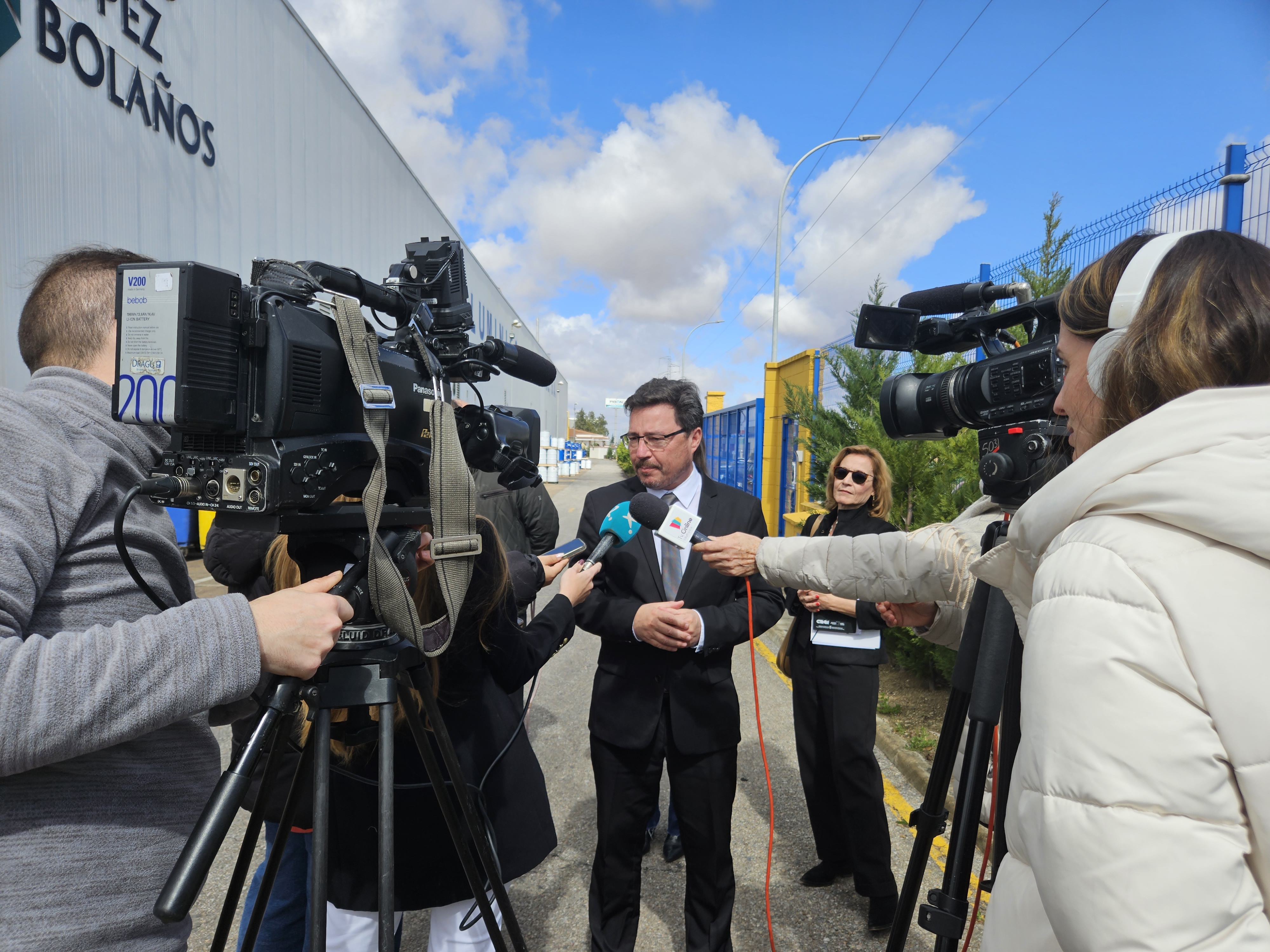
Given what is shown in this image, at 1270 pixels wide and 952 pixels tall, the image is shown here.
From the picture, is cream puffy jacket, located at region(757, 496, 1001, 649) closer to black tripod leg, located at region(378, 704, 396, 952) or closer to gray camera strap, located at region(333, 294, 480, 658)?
gray camera strap, located at region(333, 294, 480, 658)

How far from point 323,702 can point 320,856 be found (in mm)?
225

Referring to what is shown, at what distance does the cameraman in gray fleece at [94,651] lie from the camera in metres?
0.90

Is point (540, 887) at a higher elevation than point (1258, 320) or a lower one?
lower

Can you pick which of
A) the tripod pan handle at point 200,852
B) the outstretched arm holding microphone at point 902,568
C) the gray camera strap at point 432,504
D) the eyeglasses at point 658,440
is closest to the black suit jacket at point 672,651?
the eyeglasses at point 658,440

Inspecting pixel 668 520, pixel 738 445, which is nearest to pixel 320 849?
pixel 668 520

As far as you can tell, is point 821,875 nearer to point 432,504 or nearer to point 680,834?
point 680,834

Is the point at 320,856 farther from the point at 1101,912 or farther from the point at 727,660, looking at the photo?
the point at 727,660

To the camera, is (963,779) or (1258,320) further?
(963,779)

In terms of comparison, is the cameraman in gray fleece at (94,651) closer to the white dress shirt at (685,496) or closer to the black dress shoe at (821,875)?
the white dress shirt at (685,496)

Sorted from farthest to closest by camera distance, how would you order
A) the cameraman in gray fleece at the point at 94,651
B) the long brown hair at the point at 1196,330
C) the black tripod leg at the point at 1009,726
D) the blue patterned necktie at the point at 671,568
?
the blue patterned necktie at the point at 671,568 → the black tripod leg at the point at 1009,726 → the cameraman in gray fleece at the point at 94,651 → the long brown hair at the point at 1196,330

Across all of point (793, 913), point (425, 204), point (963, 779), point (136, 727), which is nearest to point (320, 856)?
point (136, 727)

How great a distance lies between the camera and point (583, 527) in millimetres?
2566

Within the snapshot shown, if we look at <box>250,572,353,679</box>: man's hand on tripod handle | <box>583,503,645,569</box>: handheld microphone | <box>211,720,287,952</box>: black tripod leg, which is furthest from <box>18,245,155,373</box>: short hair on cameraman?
<box>583,503,645,569</box>: handheld microphone

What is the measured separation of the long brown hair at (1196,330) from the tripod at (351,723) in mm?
1095
